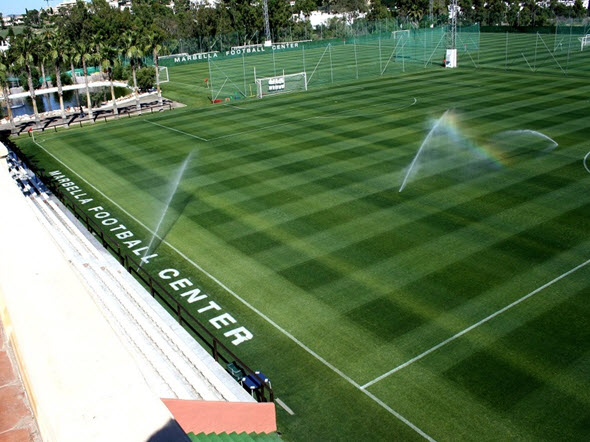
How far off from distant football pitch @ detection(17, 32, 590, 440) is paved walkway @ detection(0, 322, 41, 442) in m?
6.35

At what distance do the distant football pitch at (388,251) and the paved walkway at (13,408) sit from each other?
6345mm

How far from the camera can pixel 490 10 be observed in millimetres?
131875

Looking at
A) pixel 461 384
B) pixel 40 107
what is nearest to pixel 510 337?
pixel 461 384

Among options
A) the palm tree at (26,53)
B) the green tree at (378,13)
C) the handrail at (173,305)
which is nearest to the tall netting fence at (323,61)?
the palm tree at (26,53)

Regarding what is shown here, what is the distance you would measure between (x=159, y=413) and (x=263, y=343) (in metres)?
11.1

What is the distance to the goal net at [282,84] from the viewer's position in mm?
60094

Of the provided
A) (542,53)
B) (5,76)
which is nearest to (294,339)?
(5,76)

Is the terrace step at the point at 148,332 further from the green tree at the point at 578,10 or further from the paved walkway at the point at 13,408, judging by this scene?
the green tree at the point at 578,10

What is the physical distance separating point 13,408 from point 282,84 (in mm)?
53699

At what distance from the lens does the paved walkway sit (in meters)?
9.14

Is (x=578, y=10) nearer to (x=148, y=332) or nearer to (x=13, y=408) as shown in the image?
(x=148, y=332)

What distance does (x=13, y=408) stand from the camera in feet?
32.2

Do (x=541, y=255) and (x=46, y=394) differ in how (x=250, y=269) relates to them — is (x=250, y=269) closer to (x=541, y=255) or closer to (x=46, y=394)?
(x=541, y=255)

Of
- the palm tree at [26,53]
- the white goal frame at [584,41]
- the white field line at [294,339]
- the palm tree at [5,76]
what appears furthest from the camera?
the white goal frame at [584,41]
